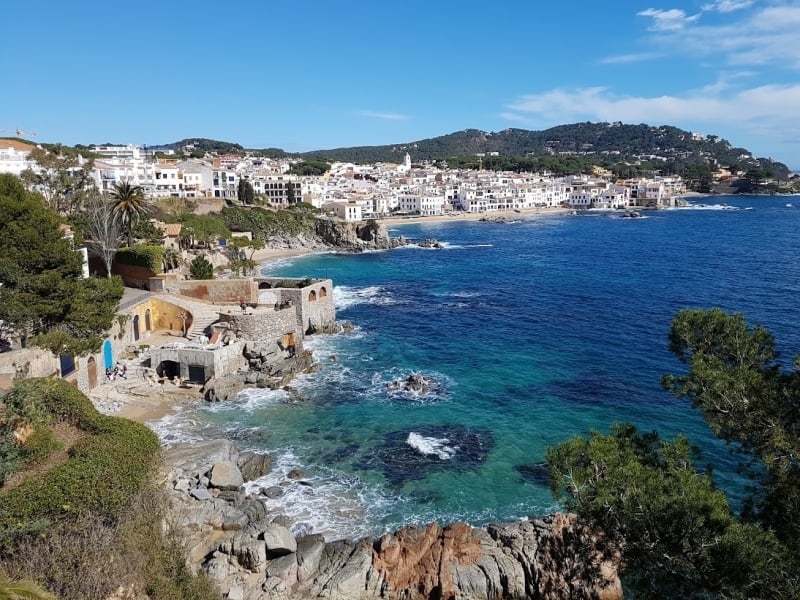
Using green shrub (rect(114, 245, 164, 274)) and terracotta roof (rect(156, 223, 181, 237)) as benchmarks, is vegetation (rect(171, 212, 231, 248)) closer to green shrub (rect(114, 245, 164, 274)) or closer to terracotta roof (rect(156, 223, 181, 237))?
terracotta roof (rect(156, 223, 181, 237))

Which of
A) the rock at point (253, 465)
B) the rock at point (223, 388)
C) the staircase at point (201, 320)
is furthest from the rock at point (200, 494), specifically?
the staircase at point (201, 320)

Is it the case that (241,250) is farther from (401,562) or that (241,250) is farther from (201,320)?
(401,562)

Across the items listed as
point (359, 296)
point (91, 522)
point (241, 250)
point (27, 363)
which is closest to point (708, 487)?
point (91, 522)

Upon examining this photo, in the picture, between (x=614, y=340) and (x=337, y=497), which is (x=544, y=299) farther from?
(x=337, y=497)

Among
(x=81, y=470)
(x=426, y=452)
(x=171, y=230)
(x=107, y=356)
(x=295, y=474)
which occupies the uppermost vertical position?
(x=171, y=230)

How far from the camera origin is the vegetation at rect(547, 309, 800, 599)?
29.8 feet

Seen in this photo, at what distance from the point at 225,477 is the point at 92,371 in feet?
38.6

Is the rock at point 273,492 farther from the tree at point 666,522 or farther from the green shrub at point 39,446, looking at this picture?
the tree at point 666,522

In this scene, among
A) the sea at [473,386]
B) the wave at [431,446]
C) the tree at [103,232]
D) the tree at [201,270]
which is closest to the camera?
the sea at [473,386]

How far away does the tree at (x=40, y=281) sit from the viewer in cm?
2162

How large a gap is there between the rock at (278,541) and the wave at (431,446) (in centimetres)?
803

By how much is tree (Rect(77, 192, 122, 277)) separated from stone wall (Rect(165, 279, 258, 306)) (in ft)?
15.2

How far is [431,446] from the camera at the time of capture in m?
24.1

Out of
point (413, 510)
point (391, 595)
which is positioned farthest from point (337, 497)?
point (391, 595)
